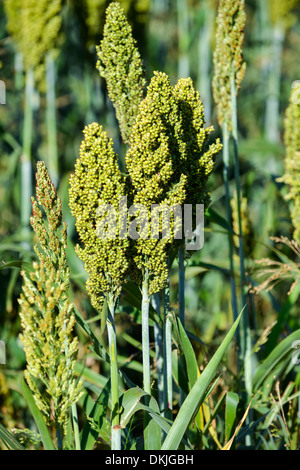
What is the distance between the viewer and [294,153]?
5.21ft

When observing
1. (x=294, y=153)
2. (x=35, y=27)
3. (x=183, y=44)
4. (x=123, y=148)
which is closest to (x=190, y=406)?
(x=294, y=153)

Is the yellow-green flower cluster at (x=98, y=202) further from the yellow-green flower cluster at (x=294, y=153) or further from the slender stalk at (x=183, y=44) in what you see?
the slender stalk at (x=183, y=44)

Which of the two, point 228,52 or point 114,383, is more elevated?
point 228,52

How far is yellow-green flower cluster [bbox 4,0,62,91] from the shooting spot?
2131 millimetres

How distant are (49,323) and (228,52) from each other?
0.90 metres

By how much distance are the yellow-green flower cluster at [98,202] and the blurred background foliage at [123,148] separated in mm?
472

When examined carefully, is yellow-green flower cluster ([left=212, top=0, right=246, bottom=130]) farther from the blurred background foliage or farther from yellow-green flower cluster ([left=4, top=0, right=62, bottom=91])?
yellow-green flower cluster ([left=4, top=0, right=62, bottom=91])

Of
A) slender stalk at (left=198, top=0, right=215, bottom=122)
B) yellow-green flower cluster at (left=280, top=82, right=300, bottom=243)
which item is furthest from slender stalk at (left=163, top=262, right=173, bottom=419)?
slender stalk at (left=198, top=0, right=215, bottom=122)

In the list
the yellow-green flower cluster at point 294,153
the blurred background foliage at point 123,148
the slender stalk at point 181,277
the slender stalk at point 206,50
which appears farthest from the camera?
the slender stalk at point 206,50

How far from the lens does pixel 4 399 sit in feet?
6.02

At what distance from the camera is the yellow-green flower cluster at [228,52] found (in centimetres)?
134

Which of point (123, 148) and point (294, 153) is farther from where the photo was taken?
point (123, 148)

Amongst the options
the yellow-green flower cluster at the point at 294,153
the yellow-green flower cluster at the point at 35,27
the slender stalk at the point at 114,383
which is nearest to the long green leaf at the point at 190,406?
the slender stalk at the point at 114,383

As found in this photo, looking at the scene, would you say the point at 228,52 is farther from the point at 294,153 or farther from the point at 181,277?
the point at 181,277
